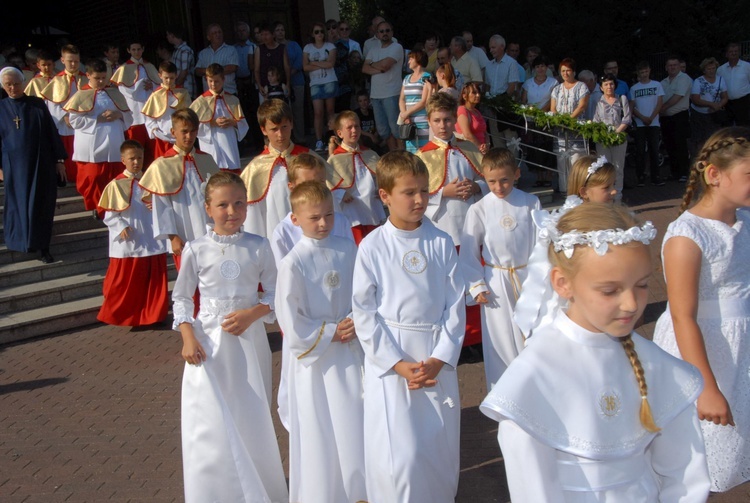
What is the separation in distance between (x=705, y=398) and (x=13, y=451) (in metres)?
4.68

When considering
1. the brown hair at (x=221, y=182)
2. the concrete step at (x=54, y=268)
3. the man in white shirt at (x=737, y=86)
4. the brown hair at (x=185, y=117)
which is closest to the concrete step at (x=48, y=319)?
the concrete step at (x=54, y=268)

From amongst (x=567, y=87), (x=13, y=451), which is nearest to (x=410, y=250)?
(x=13, y=451)

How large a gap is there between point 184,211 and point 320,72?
222 inches

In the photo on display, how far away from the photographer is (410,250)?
4176mm

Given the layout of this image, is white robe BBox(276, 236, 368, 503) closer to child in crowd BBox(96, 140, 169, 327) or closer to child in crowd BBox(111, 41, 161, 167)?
child in crowd BBox(96, 140, 169, 327)

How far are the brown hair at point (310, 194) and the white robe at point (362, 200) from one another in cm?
262

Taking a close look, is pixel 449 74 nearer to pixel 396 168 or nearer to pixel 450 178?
pixel 450 178

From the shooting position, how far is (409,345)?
13.4 ft

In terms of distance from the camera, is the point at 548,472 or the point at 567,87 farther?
the point at 567,87

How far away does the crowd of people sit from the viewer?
2.45 metres

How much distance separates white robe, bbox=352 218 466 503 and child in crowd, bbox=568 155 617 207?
1526 millimetres

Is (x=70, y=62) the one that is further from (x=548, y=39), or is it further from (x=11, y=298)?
(x=548, y=39)

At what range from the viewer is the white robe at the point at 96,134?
10594 millimetres

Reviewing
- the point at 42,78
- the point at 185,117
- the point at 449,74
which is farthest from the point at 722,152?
the point at 42,78
